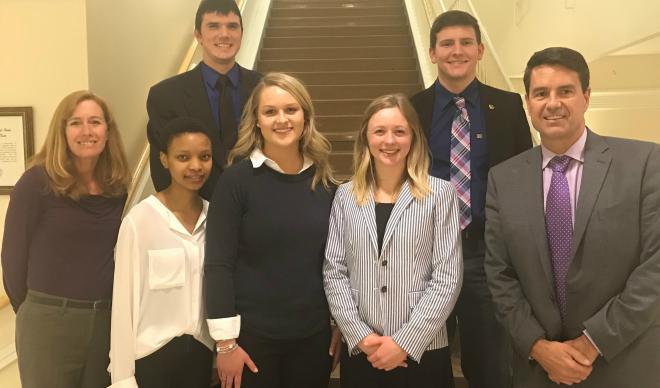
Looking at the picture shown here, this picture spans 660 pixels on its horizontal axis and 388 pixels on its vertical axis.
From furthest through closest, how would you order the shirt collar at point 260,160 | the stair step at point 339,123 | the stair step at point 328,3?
the stair step at point 328,3 → the stair step at point 339,123 → the shirt collar at point 260,160

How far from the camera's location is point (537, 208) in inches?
72.7

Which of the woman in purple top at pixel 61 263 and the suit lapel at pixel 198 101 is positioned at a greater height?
the suit lapel at pixel 198 101

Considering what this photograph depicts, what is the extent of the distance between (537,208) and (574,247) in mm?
176

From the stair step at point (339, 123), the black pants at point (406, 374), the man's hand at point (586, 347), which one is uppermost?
the stair step at point (339, 123)

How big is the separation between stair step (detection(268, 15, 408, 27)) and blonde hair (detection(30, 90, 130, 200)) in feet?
18.5

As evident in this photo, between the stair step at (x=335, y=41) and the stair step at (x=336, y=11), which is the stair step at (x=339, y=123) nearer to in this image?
the stair step at (x=335, y=41)

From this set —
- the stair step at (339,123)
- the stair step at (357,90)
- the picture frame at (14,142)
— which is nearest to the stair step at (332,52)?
the stair step at (357,90)

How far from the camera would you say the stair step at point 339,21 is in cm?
754

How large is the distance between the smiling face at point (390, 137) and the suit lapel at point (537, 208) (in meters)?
0.45

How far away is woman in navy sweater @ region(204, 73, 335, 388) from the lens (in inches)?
76.9

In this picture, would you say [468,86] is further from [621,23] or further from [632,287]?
[621,23]

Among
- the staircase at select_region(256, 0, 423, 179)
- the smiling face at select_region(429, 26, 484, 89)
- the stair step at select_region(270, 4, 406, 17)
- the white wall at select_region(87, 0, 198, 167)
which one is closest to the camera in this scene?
the smiling face at select_region(429, 26, 484, 89)

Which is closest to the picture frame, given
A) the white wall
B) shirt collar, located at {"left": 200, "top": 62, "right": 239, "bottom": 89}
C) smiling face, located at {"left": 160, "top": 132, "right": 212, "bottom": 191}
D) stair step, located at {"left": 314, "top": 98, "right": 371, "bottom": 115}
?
the white wall

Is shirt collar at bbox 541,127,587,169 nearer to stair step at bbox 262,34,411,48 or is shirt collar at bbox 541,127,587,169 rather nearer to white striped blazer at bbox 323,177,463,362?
white striped blazer at bbox 323,177,463,362
